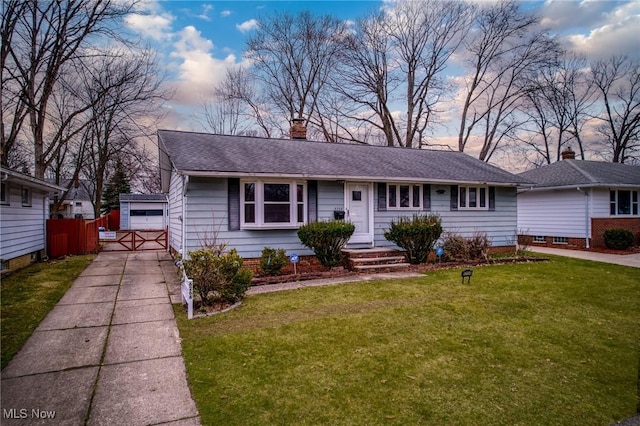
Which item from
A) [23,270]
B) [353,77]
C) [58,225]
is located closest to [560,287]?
[23,270]

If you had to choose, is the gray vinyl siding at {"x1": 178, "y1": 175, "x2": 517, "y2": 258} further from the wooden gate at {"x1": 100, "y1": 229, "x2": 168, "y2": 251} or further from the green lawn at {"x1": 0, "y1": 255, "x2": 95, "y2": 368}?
the wooden gate at {"x1": 100, "y1": 229, "x2": 168, "y2": 251}

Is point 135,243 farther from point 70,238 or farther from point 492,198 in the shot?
point 492,198

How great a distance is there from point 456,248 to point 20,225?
531 inches

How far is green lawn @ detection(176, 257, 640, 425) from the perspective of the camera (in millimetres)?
3402

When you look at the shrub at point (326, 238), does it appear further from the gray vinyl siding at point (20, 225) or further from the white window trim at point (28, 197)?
the white window trim at point (28, 197)

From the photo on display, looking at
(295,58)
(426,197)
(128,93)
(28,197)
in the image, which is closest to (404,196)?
(426,197)

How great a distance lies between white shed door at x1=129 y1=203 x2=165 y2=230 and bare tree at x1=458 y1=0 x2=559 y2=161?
1011 inches

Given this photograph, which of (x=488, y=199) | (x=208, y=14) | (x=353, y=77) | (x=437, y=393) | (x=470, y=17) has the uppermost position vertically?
(x=470, y=17)

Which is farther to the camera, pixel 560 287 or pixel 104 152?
pixel 104 152

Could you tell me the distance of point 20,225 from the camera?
10672 mm

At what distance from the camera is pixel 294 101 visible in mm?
27641

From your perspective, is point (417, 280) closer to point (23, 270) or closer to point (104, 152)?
point (23, 270)

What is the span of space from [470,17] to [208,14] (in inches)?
850

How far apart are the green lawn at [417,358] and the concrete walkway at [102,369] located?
0.87ft
